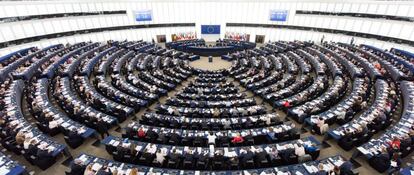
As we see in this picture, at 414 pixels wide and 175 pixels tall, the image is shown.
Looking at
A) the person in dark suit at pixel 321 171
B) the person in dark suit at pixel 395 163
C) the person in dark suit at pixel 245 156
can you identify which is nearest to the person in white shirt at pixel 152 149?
the person in dark suit at pixel 245 156

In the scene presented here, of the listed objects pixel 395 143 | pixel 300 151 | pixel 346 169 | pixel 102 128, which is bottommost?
pixel 102 128

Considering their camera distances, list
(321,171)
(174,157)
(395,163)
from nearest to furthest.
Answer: (321,171)
(395,163)
(174,157)

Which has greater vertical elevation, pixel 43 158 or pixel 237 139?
pixel 237 139

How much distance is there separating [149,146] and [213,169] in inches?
165

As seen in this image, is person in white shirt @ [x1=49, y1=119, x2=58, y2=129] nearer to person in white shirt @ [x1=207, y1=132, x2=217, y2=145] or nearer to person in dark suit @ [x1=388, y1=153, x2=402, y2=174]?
person in white shirt @ [x1=207, y1=132, x2=217, y2=145]

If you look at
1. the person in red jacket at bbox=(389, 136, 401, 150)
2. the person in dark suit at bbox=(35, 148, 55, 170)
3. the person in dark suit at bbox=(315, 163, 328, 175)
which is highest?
the person in red jacket at bbox=(389, 136, 401, 150)

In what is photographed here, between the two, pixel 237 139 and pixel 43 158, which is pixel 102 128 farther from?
pixel 237 139

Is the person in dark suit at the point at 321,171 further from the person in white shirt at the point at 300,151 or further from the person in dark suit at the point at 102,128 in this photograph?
the person in dark suit at the point at 102,128

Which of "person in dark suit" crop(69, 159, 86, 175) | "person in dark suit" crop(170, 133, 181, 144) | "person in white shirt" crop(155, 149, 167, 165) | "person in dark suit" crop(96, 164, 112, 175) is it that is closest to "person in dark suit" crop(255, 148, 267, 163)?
"person in dark suit" crop(170, 133, 181, 144)

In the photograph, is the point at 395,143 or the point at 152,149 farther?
the point at 152,149

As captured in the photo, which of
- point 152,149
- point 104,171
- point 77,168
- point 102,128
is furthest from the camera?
point 102,128

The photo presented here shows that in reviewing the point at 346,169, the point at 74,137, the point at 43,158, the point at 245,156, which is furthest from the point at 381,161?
the point at 43,158

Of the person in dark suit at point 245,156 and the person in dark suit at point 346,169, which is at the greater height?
the person in dark suit at point 346,169

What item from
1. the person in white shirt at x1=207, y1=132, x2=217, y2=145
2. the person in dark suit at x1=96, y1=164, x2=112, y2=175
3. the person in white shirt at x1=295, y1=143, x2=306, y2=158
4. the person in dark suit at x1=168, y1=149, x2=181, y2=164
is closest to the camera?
the person in dark suit at x1=96, y1=164, x2=112, y2=175
